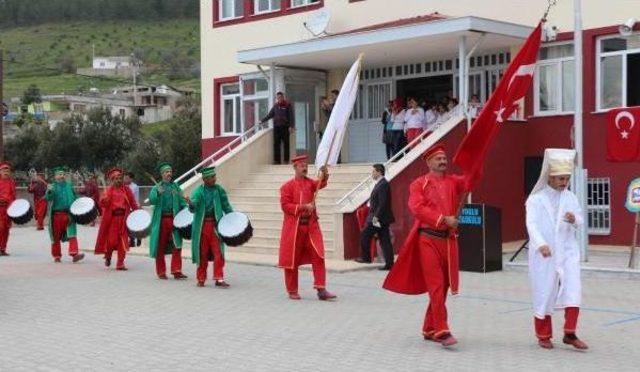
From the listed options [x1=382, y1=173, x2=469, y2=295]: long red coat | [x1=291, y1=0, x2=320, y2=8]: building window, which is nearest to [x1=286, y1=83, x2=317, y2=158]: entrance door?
[x1=291, y1=0, x2=320, y2=8]: building window

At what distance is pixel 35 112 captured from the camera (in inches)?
3669

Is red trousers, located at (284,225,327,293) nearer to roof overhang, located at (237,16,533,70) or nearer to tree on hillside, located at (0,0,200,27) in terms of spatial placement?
roof overhang, located at (237,16,533,70)

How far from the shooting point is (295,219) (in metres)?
12.5

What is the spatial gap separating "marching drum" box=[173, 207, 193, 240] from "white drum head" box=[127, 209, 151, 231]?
3.45ft

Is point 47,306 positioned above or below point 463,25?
below

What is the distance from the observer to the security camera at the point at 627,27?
19.2 metres

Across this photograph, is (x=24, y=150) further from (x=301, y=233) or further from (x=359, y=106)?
(x=301, y=233)

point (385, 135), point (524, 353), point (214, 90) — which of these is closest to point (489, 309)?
point (524, 353)

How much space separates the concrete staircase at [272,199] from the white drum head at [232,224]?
181 inches

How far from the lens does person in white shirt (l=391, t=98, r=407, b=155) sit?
2250 cm

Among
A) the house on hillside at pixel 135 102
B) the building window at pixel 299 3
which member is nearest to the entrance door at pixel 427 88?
the building window at pixel 299 3

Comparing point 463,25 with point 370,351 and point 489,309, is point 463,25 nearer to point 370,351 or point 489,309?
point 489,309

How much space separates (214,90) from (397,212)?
1231cm

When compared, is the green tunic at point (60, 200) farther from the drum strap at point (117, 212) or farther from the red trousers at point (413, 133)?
the red trousers at point (413, 133)
